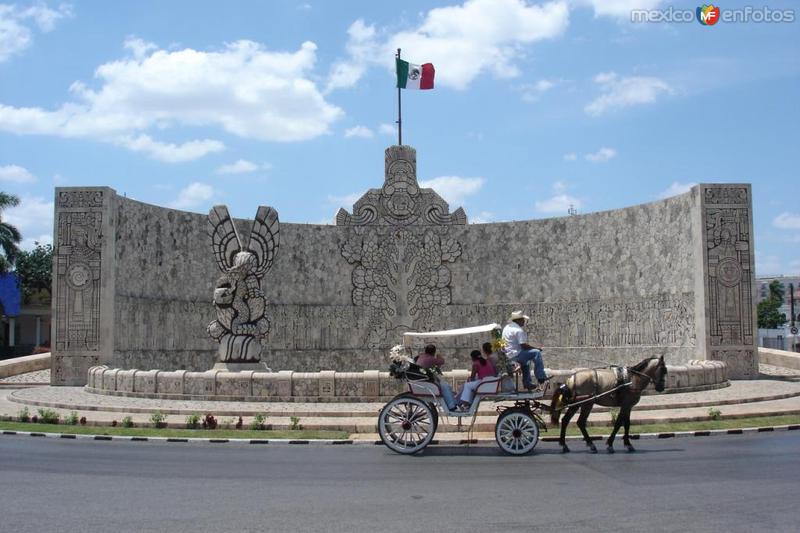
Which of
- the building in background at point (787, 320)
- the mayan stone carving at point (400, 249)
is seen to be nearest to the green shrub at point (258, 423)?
the mayan stone carving at point (400, 249)

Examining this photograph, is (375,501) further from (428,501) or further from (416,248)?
(416,248)

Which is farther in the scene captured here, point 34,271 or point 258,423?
point 34,271

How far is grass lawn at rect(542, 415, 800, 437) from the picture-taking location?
14.9 metres

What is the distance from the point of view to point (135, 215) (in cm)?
2955

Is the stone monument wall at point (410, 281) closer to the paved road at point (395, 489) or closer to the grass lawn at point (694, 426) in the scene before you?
the grass lawn at point (694, 426)

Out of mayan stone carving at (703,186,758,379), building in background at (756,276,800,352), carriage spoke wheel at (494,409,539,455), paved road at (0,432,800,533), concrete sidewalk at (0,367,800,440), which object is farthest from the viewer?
building in background at (756,276,800,352)

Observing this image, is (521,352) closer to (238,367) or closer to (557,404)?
(557,404)

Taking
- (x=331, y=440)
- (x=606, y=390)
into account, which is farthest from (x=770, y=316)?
(x=331, y=440)

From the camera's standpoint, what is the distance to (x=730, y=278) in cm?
2675

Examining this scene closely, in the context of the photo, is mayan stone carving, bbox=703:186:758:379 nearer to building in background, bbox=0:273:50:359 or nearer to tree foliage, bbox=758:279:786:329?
building in background, bbox=0:273:50:359

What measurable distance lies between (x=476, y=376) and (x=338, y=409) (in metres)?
5.45

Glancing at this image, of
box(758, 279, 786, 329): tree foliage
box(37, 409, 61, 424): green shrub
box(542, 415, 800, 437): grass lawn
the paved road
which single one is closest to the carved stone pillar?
box(37, 409, 61, 424): green shrub

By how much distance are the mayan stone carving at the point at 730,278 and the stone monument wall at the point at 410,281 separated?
4cm

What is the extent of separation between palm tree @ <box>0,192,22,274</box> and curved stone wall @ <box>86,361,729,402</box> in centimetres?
2614
